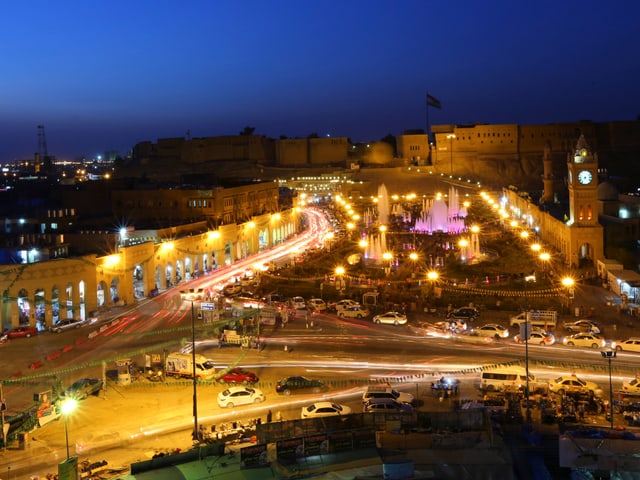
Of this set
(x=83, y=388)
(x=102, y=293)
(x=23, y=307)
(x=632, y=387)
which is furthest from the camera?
(x=102, y=293)

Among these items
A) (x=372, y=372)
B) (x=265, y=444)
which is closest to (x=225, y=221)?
(x=372, y=372)

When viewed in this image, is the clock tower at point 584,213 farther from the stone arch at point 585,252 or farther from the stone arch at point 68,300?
the stone arch at point 68,300

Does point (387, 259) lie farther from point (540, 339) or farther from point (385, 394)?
point (385, 394)

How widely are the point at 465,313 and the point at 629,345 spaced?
649 cm

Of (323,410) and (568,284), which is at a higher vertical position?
(568,284)

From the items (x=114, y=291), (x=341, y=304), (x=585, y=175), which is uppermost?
(x=585, y=175)

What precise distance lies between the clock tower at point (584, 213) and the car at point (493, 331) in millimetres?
13243

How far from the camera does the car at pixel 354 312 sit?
2858 centimetres

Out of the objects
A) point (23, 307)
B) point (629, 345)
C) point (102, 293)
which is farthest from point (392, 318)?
point (23, 307)

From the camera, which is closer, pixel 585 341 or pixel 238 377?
pixel 238 377

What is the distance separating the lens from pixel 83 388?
18.9m

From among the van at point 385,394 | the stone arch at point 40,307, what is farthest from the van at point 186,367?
the stone arch at point 40,307

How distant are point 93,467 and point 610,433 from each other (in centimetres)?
920

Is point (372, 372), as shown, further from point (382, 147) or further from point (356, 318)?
point (382, 147)
